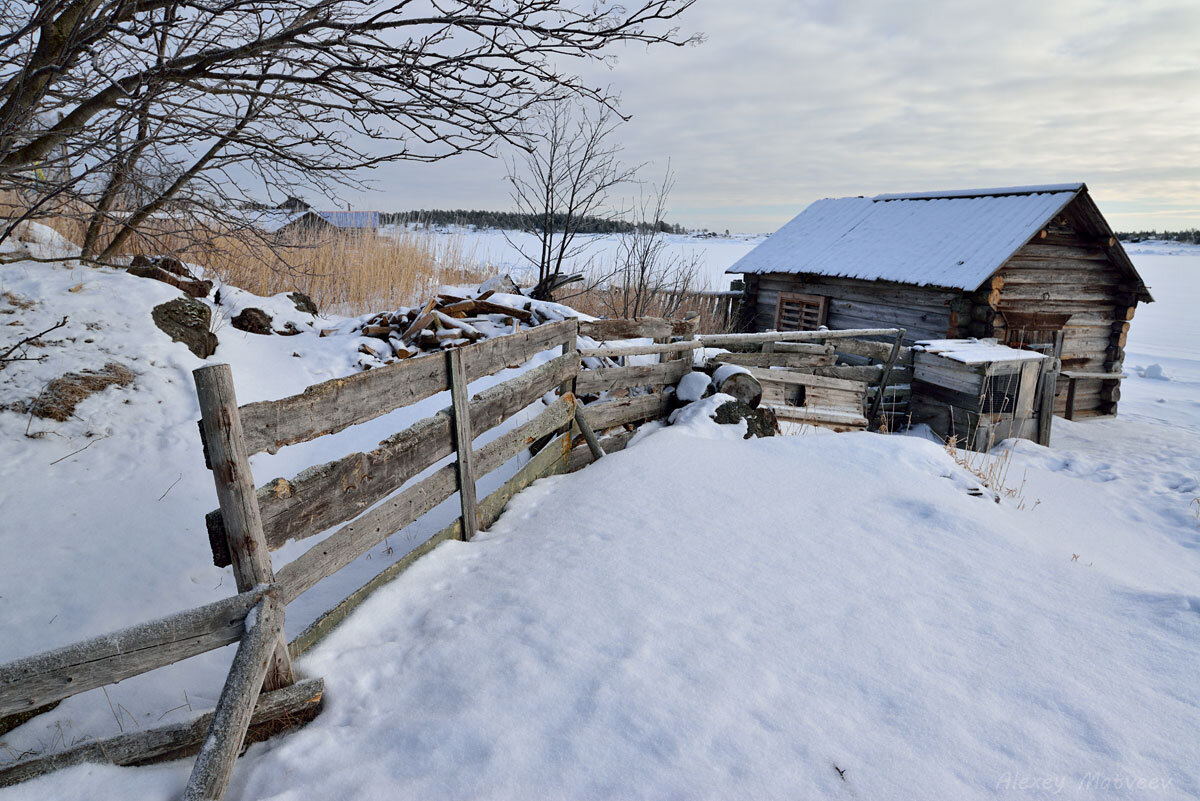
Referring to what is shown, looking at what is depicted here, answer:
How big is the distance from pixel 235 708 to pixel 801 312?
13.9 meters

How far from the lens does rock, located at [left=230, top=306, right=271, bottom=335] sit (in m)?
8.39

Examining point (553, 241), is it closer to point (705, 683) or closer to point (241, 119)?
point (241, 119)

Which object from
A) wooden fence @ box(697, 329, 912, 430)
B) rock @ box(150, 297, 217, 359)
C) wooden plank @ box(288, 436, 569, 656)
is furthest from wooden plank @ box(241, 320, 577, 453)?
rock @ box(150, 297, 217, 359)

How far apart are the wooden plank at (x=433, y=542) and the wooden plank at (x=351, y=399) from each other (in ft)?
2.90

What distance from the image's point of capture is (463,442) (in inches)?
158

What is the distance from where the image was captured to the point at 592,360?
8.70 m

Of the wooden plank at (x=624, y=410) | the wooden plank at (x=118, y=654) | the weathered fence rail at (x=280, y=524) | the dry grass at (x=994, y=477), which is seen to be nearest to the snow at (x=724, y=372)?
the wooden plank at (x=624, y=410)

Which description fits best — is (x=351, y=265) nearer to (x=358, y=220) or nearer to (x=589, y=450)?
(x=358, y=220)

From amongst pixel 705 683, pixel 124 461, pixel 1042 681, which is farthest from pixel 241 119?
pixel 1042 681

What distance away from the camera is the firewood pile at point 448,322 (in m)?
8.68

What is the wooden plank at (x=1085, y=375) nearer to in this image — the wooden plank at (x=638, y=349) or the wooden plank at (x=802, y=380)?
the wooden plank at (x=802, y=380)

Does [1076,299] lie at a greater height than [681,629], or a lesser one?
greater

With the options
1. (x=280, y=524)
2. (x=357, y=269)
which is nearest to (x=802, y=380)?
(x=280, y=524)

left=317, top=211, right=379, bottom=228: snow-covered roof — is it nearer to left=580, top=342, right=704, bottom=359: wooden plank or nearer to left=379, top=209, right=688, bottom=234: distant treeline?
left=379, top=209, right=688, bottom=234: distant treeline
